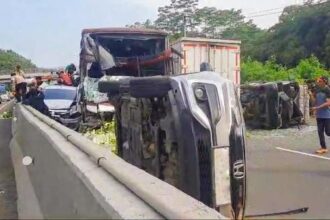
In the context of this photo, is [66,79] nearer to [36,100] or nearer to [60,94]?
[60,94]

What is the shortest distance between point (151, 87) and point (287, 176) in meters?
5.05

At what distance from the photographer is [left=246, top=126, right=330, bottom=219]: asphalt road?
724 cm

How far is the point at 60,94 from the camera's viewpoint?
1994cm

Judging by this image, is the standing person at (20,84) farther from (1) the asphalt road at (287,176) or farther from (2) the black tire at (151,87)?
(2) the black tire at (151,87)

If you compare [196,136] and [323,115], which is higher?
[196,136]

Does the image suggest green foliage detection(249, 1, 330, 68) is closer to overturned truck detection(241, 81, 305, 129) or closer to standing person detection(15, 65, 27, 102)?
overturned truck detection(241, 81, 305, 129)

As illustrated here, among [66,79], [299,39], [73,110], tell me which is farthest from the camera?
[299,39]

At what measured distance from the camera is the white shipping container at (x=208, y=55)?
53.3ft

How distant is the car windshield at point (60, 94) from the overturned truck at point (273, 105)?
19.9ft

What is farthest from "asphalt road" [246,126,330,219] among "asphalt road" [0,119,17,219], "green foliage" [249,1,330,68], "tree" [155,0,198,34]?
"tree" [155,0,198,34]

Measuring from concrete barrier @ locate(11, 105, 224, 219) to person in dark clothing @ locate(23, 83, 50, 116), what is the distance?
36.1 ft

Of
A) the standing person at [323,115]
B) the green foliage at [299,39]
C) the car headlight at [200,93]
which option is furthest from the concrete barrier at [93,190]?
the green foliage at [299,39]

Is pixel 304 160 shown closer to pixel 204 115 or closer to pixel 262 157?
pixel 262 157

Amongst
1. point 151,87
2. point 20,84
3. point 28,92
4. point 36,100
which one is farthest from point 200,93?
point 20,84
